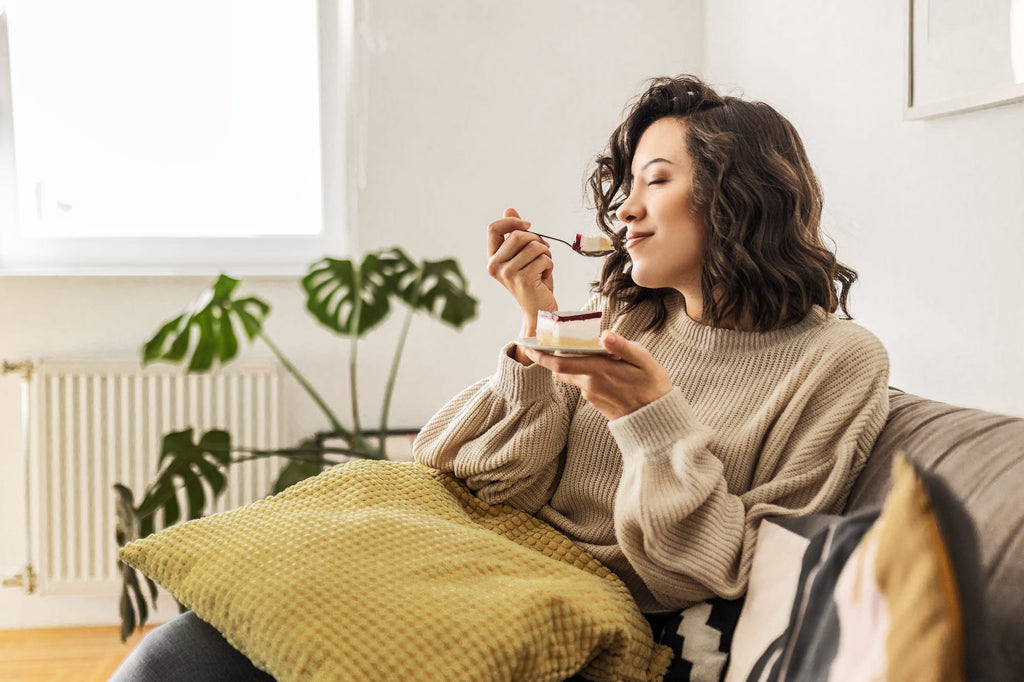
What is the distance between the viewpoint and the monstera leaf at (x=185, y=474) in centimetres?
215

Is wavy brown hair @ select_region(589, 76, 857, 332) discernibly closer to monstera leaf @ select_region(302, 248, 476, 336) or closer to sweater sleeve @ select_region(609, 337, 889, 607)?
sweater sleeve @ select_region(609, 337, 889, 607)

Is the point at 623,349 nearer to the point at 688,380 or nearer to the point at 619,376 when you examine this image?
the point at 619,376

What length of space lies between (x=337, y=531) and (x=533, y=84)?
1.90 metres

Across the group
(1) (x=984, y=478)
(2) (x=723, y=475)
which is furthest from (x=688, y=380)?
(1) (x=984, y=478)

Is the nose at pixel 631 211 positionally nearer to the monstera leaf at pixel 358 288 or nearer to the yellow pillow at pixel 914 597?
the yellow pillow at pixel 914 597

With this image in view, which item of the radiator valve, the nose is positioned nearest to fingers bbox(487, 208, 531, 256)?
the nose

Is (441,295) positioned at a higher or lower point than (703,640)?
higher

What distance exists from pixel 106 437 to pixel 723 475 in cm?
202

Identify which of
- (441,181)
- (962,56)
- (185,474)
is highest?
(962,56)

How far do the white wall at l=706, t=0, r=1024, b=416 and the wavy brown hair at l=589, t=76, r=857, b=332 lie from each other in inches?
10.0

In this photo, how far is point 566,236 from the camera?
8.87 ft

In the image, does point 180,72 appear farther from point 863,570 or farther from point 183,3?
point 863,570

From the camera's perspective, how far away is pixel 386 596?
940 mm

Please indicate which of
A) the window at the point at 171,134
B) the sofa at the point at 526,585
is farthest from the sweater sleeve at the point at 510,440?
the window at the point at 171,134
